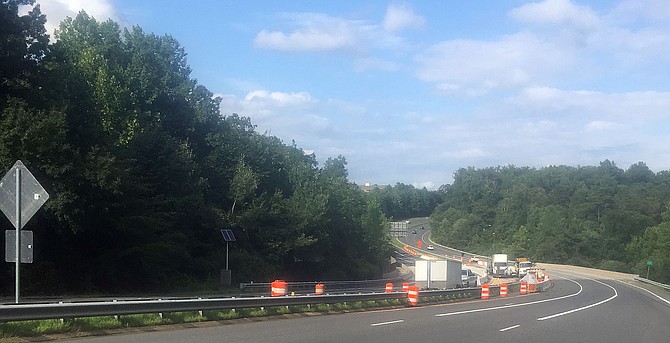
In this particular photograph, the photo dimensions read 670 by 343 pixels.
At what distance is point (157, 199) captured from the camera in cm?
4531

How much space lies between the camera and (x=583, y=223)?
6132 inches

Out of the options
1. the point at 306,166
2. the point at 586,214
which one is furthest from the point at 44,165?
the point at 586,214

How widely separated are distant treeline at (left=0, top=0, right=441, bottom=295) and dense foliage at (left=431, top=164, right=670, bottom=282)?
6339 cm

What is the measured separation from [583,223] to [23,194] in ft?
511

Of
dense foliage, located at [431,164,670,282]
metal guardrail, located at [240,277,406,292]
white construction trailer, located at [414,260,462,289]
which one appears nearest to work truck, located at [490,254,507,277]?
metal guardrail, located at [240,277,406,292]

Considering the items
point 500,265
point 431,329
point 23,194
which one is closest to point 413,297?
point 431,329

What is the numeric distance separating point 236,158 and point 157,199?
2055 cm

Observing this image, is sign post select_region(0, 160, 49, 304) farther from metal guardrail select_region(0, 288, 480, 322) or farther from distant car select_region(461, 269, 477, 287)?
distant car select_region(461, 269, 477, 287)

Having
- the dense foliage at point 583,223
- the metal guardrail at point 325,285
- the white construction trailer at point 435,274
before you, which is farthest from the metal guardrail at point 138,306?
the dense foliage at point 583,223

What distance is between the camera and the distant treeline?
1394 inches

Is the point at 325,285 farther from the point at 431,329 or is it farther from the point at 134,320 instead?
the point at 134,320

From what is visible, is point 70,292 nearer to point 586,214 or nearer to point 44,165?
point 44,165

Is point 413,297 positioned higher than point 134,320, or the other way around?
point 134,320

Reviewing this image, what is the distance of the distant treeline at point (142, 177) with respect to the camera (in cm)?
3540
